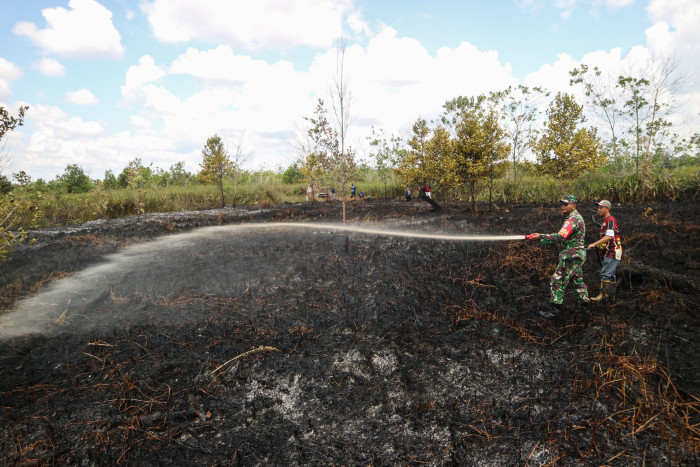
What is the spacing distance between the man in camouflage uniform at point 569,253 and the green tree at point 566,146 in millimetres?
8964

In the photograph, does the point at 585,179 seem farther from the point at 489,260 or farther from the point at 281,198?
the point at 281,198

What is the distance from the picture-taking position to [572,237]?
16.0 feet

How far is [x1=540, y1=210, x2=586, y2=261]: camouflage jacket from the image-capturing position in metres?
4.75

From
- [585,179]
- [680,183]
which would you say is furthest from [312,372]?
[585,179]

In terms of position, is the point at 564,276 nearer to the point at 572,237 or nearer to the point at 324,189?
the point at 572,237

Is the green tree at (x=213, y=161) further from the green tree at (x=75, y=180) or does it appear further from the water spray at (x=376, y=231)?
the green tree at (x=75, y=180)

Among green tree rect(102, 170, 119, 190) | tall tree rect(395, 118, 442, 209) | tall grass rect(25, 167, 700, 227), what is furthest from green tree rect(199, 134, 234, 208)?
green tree rect(102, 170, 119, 190)

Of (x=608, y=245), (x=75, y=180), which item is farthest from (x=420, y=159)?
(x=75, y=180)

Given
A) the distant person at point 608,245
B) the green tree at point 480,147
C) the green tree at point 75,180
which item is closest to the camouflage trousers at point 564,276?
the distant person at point 608,245

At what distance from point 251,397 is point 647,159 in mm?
17301

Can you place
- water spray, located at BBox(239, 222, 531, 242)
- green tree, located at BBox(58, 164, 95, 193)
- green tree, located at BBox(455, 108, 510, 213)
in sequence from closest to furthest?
water spray, located at BBox(239, 222, 531, 242) < green tree, located at BBox(455, 108, 510, 213) < green tree, located at BBox(58, 164, 95, 193)

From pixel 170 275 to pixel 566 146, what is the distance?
13.4m

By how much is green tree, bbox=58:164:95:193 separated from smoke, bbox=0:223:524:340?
17625 millimetres

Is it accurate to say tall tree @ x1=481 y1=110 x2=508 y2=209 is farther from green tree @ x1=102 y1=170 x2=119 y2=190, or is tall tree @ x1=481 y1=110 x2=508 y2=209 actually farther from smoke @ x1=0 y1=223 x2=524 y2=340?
green tree @ x1=102 y1=170 x2=119 y2=190
